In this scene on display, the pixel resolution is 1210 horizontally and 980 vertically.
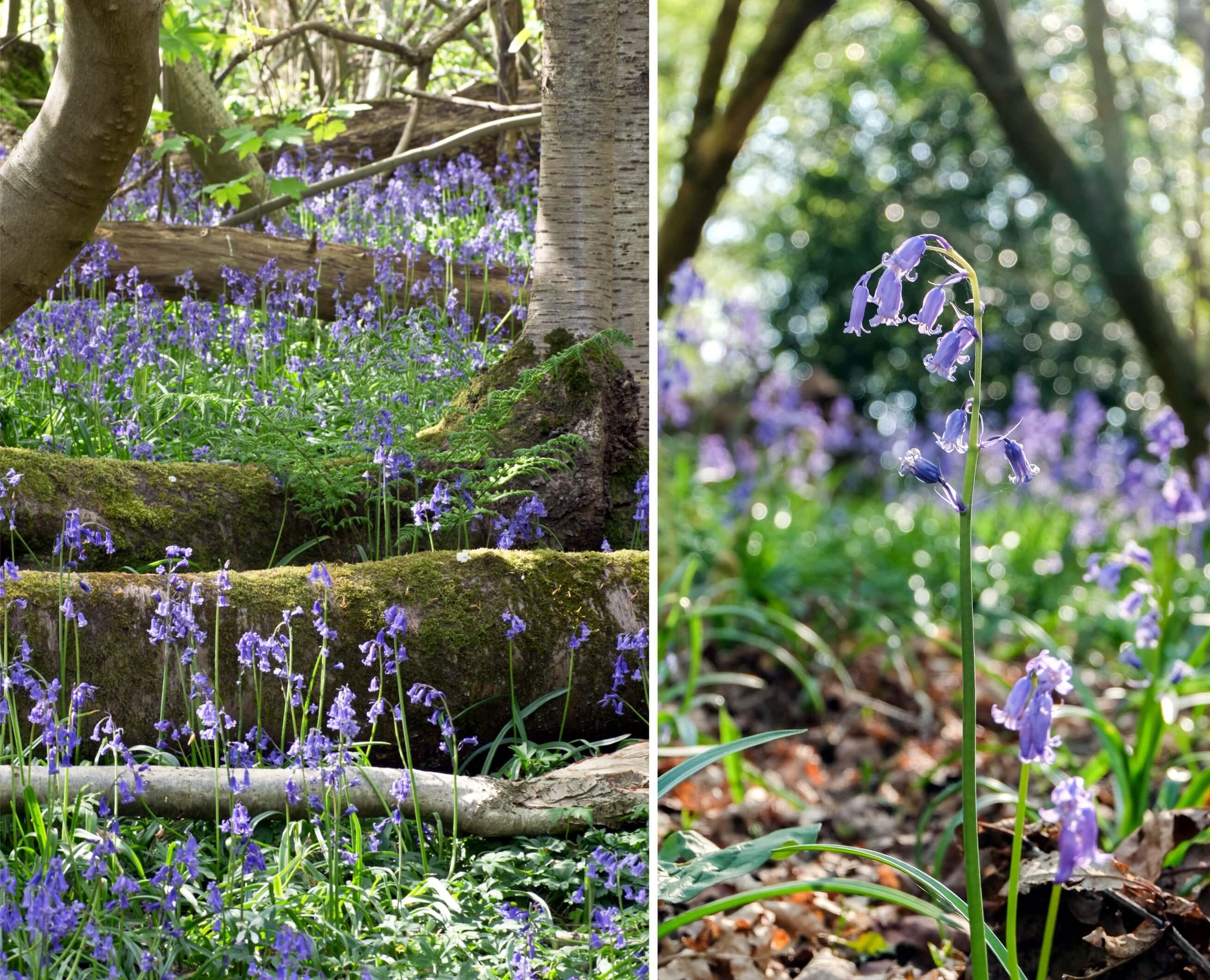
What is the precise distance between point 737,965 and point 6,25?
85.2 inches

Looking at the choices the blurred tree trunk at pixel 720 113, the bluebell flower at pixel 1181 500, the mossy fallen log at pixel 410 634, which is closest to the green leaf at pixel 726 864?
the mossy fallen log at pixel 410 634

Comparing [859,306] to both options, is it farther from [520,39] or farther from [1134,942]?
[520,39]

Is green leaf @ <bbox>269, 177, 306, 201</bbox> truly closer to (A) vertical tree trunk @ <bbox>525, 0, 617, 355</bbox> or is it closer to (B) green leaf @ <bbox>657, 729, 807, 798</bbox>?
(A) vertical tree trunk @ <bbox>525, 0, 617, 355</bbox>

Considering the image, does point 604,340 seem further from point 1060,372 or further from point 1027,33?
A: point 1027,33

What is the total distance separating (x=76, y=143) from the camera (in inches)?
76.0

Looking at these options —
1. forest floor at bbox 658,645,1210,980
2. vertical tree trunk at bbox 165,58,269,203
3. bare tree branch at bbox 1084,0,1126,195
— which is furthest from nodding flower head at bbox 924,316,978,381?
bare tree branch at bbox 1084,0,1126,195

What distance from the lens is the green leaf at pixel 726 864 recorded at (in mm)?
1381

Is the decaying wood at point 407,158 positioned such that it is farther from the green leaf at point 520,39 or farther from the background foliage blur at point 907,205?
the background foliage blur at point 907,205

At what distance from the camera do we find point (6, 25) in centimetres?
200

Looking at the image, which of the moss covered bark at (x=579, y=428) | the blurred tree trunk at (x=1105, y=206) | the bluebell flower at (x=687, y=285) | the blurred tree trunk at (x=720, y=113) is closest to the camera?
the moss covered bark at (x=579, y=428)

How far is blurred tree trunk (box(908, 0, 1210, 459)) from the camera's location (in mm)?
4598

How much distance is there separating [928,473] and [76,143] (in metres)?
1.65

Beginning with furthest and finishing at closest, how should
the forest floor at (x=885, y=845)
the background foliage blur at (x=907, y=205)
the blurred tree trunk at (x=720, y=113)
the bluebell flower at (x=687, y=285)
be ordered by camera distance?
the background foliage blur at (x=907, y=205), the blurred tree trunk at (x=720, y=113), the bluebell flower at (x=687, y=285), the forest floor at (x=885, y=845)

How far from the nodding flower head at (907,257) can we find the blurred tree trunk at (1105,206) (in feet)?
12.7
